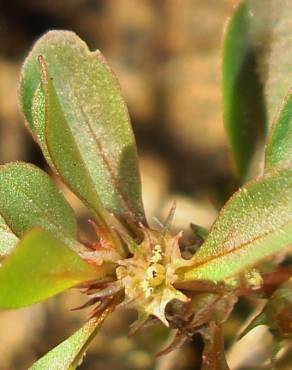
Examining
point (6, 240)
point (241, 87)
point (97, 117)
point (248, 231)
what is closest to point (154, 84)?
point (241, 87)

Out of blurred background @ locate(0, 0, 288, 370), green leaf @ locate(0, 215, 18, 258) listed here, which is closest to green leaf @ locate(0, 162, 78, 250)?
green leaf @ locate(0, 215, 18, 258)

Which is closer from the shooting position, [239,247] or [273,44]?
[239,247]

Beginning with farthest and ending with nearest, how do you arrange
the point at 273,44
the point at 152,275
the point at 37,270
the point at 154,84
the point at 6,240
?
the point at 154,84 < the point at 273,44 < the point at 6,240 < the point at 152,275 < the point at 37,270

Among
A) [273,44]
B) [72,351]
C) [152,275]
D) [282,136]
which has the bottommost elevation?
→ [72,351]

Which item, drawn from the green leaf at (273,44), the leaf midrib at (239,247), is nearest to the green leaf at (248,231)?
the leaf midrib at (239,247)

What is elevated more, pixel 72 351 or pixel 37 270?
pixel 37 270

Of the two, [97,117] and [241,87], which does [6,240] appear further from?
[241,87]

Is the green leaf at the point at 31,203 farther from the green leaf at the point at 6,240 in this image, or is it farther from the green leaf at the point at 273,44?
the green leaf at the point at 273,44
